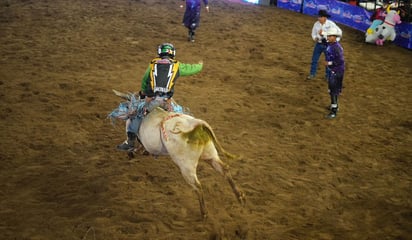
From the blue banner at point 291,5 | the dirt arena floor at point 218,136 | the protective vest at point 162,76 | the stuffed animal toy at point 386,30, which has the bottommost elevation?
the dirt arena floor at point 218,136

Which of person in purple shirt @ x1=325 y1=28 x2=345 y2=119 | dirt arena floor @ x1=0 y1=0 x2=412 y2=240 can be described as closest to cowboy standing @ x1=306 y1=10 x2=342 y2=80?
dirt arena floor @ x1=0 y1=0 x2=412 y2=240

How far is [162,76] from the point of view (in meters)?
6.88

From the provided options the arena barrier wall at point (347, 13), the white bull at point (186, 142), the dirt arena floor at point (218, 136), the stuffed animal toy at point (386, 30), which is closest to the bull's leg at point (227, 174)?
the white bull at point (186, 142)

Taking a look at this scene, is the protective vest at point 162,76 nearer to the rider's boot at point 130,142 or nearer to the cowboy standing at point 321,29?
the rider's boot at point 130,142

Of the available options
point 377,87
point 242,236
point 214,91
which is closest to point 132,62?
point 214,91

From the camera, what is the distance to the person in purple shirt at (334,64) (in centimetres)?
954

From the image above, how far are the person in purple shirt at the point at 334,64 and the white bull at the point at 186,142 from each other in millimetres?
4424

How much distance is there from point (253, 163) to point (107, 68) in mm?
6044

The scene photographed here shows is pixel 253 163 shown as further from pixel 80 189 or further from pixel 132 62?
pixel 132 62

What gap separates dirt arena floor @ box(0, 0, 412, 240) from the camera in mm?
6461

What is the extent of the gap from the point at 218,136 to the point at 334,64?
3055 millimetres

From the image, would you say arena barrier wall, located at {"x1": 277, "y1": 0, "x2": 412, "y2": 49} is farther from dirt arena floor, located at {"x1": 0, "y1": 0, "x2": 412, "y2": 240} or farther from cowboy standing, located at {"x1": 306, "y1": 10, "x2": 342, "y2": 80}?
cowboy standing, located at {"x1": 306, "y1": 10, "x2": 342, "y2": 80}

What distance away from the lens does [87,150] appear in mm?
8297

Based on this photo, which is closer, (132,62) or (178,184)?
(178,184)
